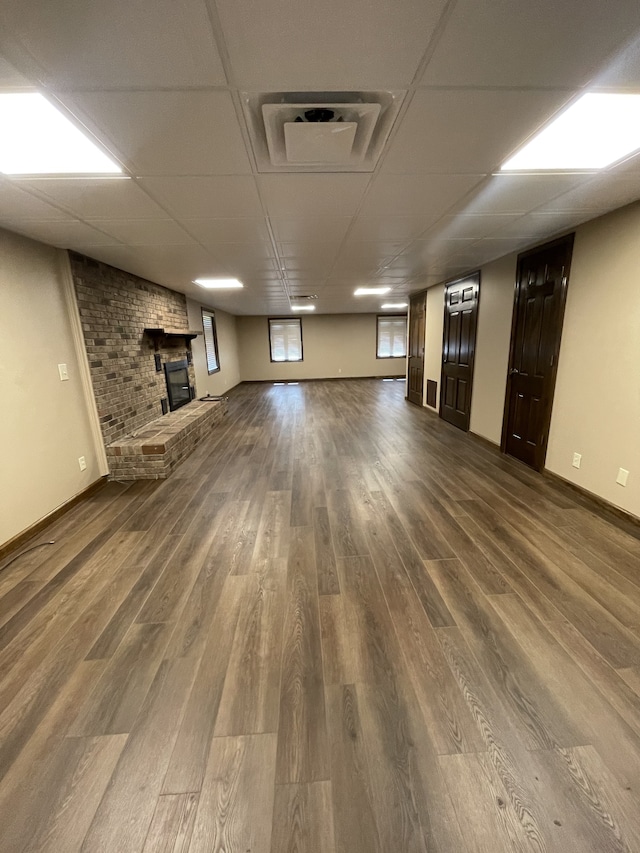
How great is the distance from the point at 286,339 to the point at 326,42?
9.82 m

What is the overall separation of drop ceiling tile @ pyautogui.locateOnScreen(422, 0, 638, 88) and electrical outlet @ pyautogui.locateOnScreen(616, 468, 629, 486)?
8.42 feet

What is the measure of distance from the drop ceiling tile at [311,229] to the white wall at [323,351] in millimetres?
7669

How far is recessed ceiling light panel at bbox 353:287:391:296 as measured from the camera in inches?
234

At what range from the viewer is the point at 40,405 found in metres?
2.79

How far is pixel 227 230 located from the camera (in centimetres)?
271

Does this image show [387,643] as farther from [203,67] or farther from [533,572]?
[203,67]

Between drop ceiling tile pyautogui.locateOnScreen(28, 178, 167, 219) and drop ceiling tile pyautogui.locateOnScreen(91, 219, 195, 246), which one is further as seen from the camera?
drop ceiling tile pyautogui.locateOnScreen(91, 219, 195, 246)

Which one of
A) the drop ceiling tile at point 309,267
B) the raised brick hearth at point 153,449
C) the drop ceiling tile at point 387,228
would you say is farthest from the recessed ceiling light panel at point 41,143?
the raised brick hearth at point 153,449

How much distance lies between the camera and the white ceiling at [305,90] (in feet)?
3.22

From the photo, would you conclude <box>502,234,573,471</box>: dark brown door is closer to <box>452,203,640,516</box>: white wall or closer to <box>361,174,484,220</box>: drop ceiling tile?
<box>452,203,640,516</box>: white wall

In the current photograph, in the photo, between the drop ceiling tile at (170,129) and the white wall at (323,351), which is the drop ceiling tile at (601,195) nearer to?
the drop ceiling tile at (170,129)

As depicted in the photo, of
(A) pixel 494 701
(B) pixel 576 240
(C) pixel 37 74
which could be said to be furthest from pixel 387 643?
(B) pixel 576 240

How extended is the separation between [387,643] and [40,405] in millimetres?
3164

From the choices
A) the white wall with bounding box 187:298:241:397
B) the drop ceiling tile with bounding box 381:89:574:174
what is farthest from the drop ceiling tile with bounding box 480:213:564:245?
the white wall with bounding box 187:298:241:397
